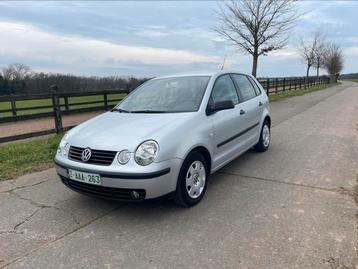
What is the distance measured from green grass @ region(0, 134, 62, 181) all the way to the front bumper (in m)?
2.39

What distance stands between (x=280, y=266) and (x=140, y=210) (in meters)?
1.74

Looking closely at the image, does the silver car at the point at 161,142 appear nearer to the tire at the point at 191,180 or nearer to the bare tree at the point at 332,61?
the tire at the point at 191,180

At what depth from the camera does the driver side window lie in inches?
180

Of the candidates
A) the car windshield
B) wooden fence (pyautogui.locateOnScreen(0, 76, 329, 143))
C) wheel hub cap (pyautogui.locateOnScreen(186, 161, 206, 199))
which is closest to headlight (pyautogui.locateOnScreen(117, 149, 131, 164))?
wheel hub cap (pyautogui.locateOnScreen(186, 161, 206, 199))

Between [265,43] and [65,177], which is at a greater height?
[265,43]

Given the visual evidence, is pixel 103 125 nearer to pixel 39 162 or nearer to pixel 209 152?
pixel 209 152

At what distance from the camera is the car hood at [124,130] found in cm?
345

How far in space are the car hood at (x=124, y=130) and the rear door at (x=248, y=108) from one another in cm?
152

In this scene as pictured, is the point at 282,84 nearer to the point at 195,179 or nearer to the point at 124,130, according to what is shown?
the point at 195,179

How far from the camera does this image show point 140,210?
12.5 ft

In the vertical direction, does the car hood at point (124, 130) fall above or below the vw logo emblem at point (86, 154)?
above

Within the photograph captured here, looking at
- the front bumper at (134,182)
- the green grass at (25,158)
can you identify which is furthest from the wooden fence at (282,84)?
the front bumper at (134,182)

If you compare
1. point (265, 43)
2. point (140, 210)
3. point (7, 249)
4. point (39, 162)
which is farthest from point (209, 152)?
point (265, 43)

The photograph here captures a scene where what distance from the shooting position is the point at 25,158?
6.13 meters
